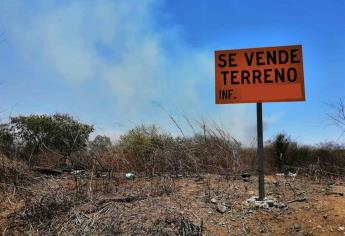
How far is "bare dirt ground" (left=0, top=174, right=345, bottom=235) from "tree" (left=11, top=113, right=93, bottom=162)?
2.44 metres

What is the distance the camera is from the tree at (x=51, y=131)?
10.7m

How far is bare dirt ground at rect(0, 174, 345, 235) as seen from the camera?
614cm

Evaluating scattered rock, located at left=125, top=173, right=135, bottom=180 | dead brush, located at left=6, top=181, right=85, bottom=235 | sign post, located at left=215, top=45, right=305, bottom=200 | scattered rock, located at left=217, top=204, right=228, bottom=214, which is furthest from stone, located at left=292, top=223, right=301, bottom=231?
scattered rock, located at left=125, top=173, right=135, bottom=180

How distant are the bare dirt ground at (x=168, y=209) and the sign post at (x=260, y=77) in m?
0.61

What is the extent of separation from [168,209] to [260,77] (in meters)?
2.39

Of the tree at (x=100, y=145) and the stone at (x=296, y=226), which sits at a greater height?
the tree at (x=100, y=145)

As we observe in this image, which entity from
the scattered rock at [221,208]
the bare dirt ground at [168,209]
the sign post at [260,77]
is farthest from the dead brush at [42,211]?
the sign post at [260,77]

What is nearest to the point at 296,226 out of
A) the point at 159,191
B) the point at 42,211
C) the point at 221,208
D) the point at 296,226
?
the point at 296,226

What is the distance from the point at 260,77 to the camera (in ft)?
23.7

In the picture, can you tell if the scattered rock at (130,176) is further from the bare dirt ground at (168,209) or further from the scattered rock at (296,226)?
the scattered rock at (296,226)

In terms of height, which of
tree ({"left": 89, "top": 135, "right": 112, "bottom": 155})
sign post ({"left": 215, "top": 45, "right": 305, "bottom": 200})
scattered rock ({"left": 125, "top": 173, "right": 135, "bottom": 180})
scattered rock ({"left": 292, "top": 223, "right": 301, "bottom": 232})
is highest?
sign post ({"left": 215, "top": 45, "right": 305, "bottom": 200})

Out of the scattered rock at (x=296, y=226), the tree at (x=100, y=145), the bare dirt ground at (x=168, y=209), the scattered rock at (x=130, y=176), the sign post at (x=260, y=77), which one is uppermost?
the sign post at (x=260, y=77)

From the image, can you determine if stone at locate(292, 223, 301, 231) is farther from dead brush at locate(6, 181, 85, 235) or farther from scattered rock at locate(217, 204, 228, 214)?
dead brush at locate(6, 181, 85, 235)

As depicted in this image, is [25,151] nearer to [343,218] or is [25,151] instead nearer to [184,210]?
[184,210]
